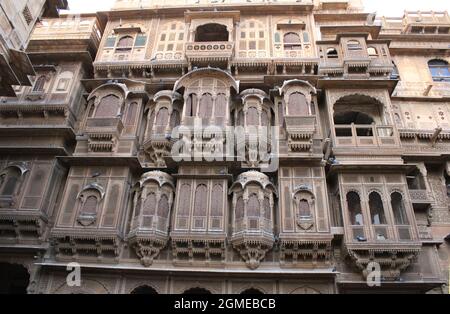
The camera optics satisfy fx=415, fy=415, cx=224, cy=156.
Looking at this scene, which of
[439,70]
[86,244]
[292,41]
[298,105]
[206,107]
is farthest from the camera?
[439,70]

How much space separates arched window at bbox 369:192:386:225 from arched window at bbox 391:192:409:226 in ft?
1.91

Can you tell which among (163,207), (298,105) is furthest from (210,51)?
(163,207)

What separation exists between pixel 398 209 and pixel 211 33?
514 inches

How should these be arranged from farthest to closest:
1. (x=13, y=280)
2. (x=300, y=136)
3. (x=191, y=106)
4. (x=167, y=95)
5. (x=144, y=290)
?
(x=167, y=95) → (x=191, y=106) → (x=13, y=280) → (x=300, y=136) → (x=144, y=290)

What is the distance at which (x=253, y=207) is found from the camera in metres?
15.6

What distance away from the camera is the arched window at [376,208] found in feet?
51.5

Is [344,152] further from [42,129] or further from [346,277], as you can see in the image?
[42,129]

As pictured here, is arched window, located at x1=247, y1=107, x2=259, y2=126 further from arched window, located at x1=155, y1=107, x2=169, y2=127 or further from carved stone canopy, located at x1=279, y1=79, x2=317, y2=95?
arched window, located at x1=155, y1=107, x2=169, y2=127

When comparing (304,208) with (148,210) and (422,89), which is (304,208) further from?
(422,89)

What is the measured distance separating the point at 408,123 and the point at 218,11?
35.6 ft

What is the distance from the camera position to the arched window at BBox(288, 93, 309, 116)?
17695 mm

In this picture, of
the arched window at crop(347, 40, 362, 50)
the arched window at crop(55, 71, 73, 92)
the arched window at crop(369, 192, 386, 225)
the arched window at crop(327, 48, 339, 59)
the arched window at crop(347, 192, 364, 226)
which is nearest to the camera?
the arched window at crop(369, 192, 386, 225)

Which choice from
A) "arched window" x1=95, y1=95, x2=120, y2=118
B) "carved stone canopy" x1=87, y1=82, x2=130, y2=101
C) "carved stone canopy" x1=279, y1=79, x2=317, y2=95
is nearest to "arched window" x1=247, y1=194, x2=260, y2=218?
"carved stone canopy" x1=279, y1=79, x2=317, y2=95
